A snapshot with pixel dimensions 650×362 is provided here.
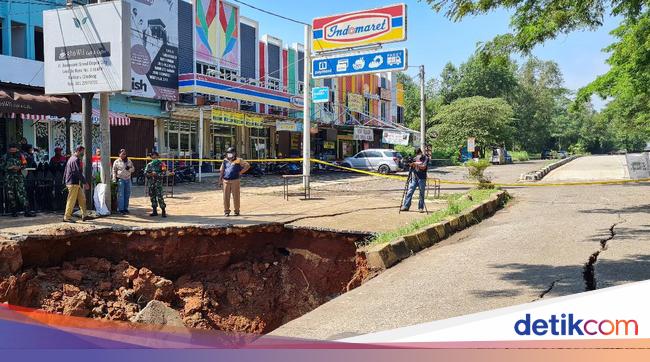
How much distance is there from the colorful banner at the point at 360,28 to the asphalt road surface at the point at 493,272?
28.4 feet

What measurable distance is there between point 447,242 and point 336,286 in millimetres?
2156

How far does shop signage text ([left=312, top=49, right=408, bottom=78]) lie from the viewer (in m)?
17.1

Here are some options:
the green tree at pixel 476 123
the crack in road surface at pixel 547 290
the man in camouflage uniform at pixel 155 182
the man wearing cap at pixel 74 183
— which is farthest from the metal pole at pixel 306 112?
the green tree at pixel 476 123

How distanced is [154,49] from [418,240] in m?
16.3

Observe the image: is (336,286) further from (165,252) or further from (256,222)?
(165,252)

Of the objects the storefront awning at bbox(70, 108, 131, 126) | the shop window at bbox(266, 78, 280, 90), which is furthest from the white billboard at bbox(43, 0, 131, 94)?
the shop window at bbox(266, 78, 280, 90)

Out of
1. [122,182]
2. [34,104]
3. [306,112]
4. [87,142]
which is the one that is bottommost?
[122,182]

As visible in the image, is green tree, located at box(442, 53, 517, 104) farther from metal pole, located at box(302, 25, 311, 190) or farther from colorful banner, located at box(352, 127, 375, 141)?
metal pole, located at box(302, 25, 311, 190)

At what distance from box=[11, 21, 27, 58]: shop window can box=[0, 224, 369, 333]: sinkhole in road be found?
11.4 meters

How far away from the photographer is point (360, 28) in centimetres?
1805

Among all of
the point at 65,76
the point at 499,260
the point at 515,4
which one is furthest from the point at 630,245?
the point at 65,76

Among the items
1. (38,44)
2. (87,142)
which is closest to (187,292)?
(87,142)

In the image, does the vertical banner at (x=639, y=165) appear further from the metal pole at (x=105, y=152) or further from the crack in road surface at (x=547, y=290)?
the metal pole at (x=105, y=152)

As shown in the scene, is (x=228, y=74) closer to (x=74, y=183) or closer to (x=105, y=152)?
(x=105, y=152)
